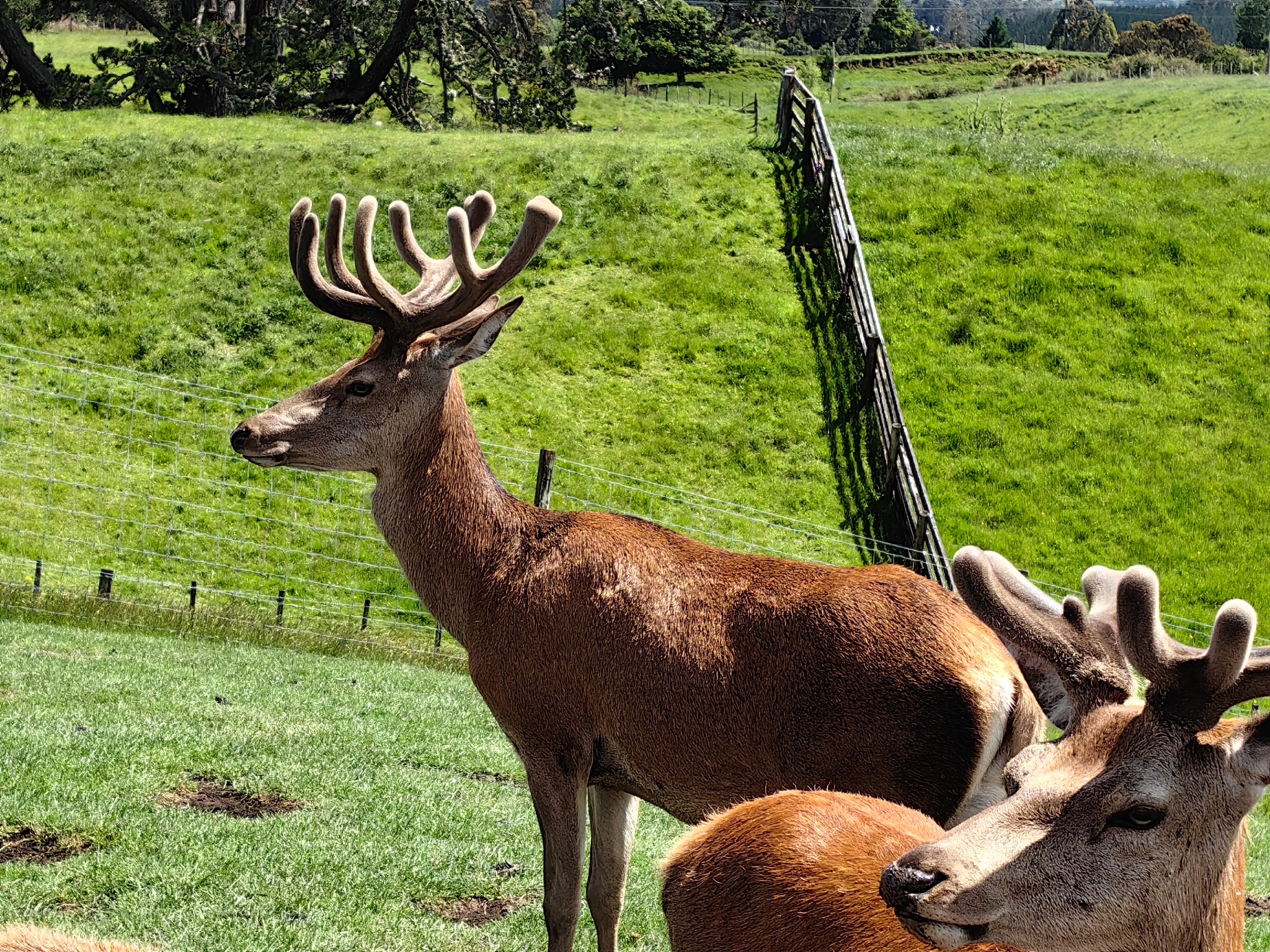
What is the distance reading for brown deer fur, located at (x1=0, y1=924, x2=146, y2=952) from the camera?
9.32 feet

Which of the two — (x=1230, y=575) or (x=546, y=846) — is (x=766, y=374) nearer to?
(x=1230, y=575)

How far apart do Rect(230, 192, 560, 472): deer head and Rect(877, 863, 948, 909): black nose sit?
3.53 meters

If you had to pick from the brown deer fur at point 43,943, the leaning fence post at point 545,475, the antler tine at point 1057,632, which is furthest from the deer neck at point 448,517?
the leaning fence post at point 545,475

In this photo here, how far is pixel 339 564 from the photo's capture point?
15.2 m

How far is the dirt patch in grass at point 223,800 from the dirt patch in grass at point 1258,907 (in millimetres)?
5051

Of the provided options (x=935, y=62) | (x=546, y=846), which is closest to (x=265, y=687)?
(x=546, y=846)

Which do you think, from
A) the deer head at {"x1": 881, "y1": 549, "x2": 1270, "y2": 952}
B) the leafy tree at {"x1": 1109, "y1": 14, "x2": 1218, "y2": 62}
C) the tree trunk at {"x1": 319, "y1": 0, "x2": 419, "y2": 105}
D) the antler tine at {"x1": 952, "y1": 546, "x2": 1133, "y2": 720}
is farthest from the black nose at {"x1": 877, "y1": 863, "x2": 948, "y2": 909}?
the leafy tree at {"x1": 1109, "y1": 14, "x2": 1218, "y2": 62}

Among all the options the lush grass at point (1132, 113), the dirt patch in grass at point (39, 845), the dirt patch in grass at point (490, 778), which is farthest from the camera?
the lush grass at point (1132, 113)

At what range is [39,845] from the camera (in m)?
5.46

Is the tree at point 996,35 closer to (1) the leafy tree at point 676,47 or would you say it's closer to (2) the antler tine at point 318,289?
(1) the leafy tree at point 676,47

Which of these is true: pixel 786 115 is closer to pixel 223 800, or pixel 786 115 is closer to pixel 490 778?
pixel 490 778

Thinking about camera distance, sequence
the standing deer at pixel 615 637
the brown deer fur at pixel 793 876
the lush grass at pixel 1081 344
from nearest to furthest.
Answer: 1. the brown deer fur at pixel 793 876
2. the standing deer at pixel 615 637
3. the lush grass at pixel 1081 344

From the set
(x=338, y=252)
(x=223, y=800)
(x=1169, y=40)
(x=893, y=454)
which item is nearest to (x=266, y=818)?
(x=223, y=800)

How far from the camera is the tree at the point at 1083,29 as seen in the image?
4697 inches
